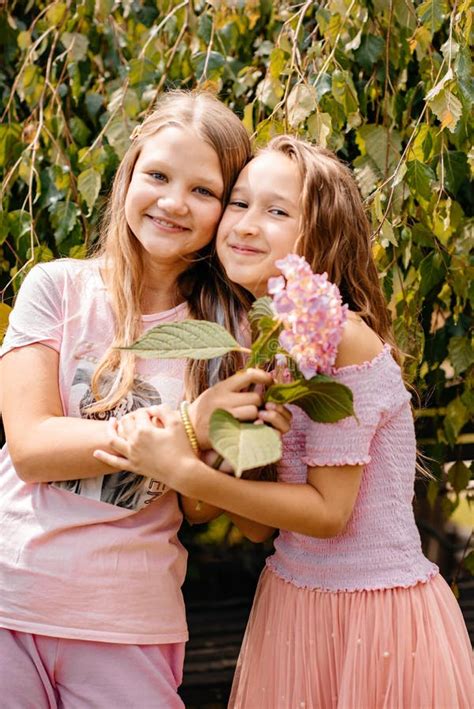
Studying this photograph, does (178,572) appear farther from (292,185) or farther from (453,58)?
(453,58)

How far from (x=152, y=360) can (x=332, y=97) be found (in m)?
0.61

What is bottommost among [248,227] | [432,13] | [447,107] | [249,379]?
[249,379]

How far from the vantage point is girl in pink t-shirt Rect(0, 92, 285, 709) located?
125 centimetres

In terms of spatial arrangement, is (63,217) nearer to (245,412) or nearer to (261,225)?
(261,225)

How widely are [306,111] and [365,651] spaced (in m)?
0.83

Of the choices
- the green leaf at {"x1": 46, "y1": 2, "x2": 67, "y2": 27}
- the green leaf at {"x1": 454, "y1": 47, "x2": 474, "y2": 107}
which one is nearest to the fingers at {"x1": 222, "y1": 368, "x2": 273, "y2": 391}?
the green leaf at {"x1": 454, "y1": 47, "x2": 474, "y2": 107}

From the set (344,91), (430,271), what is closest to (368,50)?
(344,91)

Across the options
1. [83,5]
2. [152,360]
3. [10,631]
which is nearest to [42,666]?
[10,631]

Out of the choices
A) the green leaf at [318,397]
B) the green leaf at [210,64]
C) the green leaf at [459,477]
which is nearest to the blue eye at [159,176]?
the green leaf at [318,397]

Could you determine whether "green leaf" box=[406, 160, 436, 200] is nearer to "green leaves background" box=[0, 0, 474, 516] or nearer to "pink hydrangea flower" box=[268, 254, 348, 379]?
"green leaves background" box=[0, 0, 474, 516]

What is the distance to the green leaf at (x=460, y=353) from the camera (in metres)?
1.76

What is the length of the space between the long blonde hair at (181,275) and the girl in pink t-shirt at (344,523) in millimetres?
64

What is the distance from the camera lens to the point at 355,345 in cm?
122

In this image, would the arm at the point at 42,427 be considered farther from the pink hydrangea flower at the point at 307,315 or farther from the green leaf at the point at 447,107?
the green leaf at the point at 447,107
